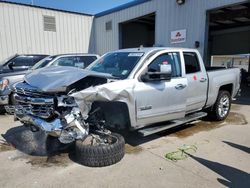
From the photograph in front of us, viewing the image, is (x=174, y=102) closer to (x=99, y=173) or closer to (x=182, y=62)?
(x=182, y=62)

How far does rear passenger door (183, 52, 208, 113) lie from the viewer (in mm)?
5203

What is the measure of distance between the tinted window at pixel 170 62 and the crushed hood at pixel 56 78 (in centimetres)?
119

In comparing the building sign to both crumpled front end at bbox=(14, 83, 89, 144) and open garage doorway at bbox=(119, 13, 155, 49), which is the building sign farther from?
crumpled front end at bbox=(14, 83, 89, 144)

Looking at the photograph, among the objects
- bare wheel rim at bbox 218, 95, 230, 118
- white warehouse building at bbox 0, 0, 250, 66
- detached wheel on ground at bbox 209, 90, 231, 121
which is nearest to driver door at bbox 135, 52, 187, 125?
detached wheel on ground at bbox 209, 90, 231, 121

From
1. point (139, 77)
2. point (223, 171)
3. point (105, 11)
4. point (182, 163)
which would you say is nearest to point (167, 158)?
point (182, 163)

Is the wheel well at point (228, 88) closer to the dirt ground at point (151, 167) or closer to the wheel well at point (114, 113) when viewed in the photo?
the dirt ground at point (151, 167)

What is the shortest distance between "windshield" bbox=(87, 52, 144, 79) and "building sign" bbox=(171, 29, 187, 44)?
6.82 m

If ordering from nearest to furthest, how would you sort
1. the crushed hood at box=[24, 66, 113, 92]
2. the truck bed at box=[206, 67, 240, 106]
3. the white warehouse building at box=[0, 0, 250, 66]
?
the crushed hood at box=[24, 66, 113, 92]
the truck bed at box=[206, 67, 240, 106]
the white warehouse building at box=[0, 0, 250, 66]

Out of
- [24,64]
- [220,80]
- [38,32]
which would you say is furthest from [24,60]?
[220,80]

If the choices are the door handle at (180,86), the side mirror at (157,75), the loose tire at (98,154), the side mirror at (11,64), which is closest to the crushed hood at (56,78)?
the side mirror at (157,75)

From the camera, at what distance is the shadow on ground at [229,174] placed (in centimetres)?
330

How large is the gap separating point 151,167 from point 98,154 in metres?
0.86

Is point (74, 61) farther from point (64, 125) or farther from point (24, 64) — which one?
point (64, 125)

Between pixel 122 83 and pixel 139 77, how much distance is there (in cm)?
41
